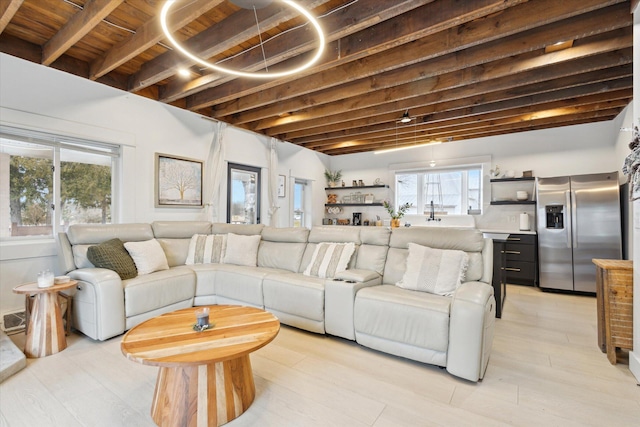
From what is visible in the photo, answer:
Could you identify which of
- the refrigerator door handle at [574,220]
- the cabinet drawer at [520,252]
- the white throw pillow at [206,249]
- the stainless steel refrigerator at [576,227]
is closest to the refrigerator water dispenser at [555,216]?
the stainless steel refrigerator at [576,227]

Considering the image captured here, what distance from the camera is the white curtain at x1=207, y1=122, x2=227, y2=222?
15.7ft

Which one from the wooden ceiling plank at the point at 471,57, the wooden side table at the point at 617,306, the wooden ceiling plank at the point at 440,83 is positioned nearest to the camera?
the wooden side table at the point at 617,306

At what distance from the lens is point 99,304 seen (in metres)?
2.58

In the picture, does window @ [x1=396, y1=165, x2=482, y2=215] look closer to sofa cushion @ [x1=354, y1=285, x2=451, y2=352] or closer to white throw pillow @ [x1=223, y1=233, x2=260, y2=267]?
white throw pillow @ [x1=223, y1=233, x2=260, y2=267]

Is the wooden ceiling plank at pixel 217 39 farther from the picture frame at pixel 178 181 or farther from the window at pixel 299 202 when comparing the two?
the window at pixel 299 202

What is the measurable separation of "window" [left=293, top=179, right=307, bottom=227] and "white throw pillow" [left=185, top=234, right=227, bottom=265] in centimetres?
292

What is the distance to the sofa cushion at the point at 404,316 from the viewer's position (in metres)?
2.13

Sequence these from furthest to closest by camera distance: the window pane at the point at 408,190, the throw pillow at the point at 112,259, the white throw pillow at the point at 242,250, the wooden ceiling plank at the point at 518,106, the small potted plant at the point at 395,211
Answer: the window pane at the point at 408,190 → the small potted plant at the point at 395,211 → the white throw pillow at the point at 242,250 → the wooden ceiling plank at the point at 518,106 → the throw pillow at the point at 112,259

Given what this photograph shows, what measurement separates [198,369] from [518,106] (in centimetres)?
474

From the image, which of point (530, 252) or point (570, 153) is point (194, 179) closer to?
point (530, 252)

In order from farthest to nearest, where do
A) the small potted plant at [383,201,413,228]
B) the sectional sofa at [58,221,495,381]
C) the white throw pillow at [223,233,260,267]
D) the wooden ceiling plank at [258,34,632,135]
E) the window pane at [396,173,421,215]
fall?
1. the window pane at [396,173,421,215]
2. the small potted plant at [383,201,413,228]
3. the white throw pillow at [223,233,260,267]
4. the wooden ceiling plank at [258,34,632,135]
5. the sectional sofa at [58,221,495,381]

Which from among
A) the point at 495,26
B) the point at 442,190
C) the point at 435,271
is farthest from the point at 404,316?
the point at 442,190

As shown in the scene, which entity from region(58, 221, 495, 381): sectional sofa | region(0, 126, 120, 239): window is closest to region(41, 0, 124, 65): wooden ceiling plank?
region(0, 126, 120, 239): window

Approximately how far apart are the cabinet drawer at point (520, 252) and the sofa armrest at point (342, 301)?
3.32m
